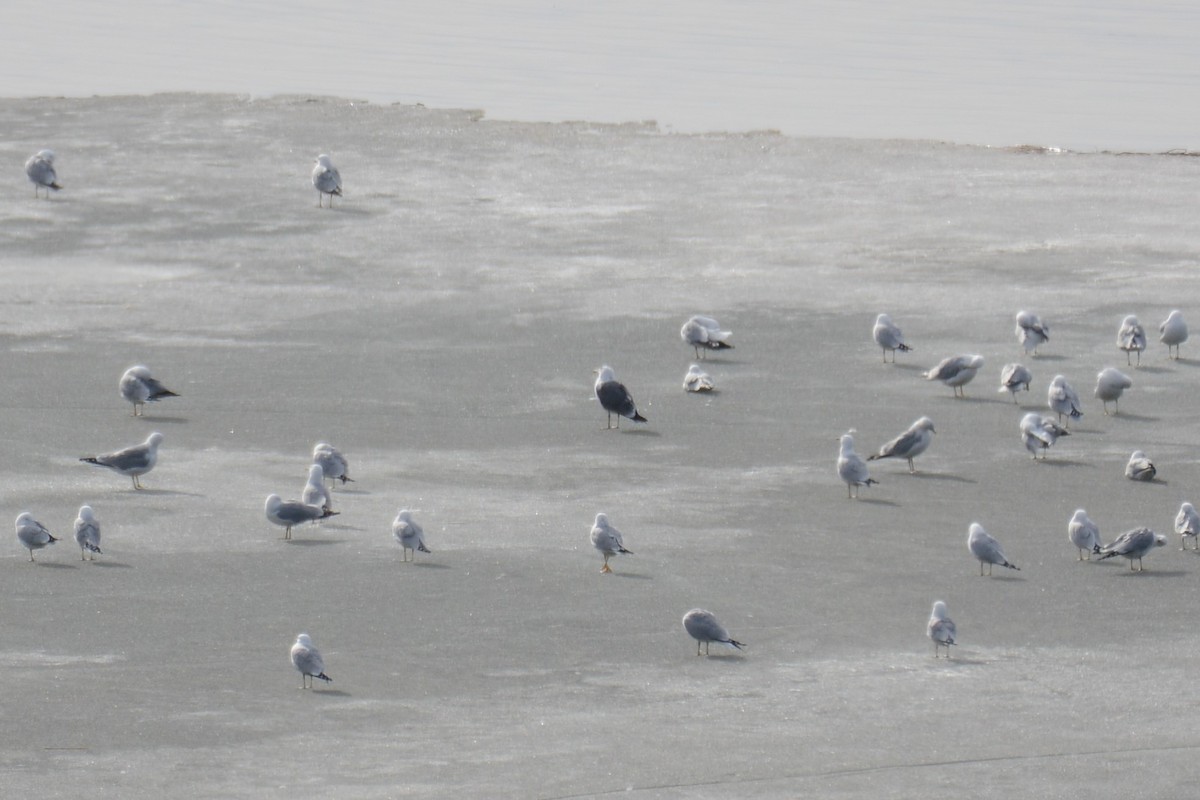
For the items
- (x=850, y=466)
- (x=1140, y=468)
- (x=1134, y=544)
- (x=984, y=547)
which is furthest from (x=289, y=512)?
(x=1140, y=468)

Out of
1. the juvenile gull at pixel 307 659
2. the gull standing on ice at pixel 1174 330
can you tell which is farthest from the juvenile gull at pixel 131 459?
the gull standing on ice at pixel 1174 330

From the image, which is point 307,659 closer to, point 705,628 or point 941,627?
point 705,628

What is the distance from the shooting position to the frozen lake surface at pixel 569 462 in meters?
12.8

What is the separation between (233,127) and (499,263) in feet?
24.8

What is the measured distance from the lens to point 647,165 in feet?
98.7

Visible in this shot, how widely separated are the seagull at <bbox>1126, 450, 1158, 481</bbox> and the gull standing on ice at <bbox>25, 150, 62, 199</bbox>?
1511cm

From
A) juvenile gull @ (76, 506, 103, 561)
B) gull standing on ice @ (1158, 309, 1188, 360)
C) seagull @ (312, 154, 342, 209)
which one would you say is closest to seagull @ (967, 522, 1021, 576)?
juvenile gull @ (76, 506, 103, 561)

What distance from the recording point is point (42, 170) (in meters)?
28.1

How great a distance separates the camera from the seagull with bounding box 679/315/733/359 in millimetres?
22031

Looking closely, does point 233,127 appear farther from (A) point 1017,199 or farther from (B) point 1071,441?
(B) point 1071,441

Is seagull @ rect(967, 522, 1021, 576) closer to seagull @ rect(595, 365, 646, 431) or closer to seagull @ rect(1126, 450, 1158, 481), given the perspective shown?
seagull @ rect(1126, 450, 1158, 481)

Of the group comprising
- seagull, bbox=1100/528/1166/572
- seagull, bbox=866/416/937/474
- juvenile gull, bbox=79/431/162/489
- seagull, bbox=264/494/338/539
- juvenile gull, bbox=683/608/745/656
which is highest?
seagull, bbox=866/416/937/474

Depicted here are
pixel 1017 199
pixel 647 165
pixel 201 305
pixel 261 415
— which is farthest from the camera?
pixel 647 165

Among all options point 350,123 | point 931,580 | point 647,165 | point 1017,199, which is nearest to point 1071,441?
point 931,580
